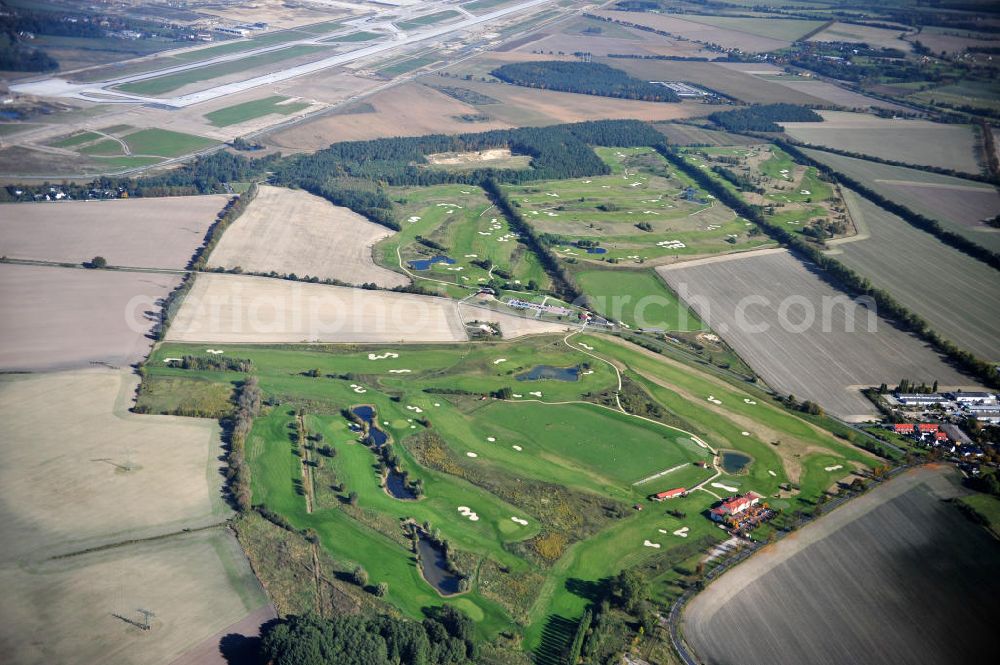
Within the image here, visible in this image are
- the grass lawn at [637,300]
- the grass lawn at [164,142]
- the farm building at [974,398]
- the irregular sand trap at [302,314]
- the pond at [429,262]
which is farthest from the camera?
the grass lawn at [164,142]

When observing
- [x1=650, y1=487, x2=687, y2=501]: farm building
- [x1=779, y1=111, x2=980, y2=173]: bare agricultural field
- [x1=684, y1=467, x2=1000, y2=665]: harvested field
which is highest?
[x1=779, y1=111, x2=980, y2=173]: bare agricultural field

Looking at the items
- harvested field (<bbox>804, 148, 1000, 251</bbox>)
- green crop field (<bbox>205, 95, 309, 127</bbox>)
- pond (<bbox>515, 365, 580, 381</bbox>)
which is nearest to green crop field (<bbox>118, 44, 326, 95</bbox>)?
green crop field (<bbox>205, 95, 309, 127</bbox>)

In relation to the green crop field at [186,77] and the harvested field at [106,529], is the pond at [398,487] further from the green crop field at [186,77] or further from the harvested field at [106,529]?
the green crop field at [186,77]

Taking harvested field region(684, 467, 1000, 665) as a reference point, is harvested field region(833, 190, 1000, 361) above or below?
above

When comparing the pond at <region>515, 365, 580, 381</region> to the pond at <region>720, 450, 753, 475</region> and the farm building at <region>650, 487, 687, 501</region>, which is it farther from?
the farm building at <region>650, 487, 687, 501</region>

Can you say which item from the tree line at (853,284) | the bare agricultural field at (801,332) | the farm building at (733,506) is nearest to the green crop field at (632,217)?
the tree line at (853,284)

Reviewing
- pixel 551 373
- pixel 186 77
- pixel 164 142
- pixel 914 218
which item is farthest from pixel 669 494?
pixel 186 77

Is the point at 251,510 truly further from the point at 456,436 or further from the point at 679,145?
the point at 679,145

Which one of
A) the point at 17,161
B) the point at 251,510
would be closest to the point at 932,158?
the point at 251,510
